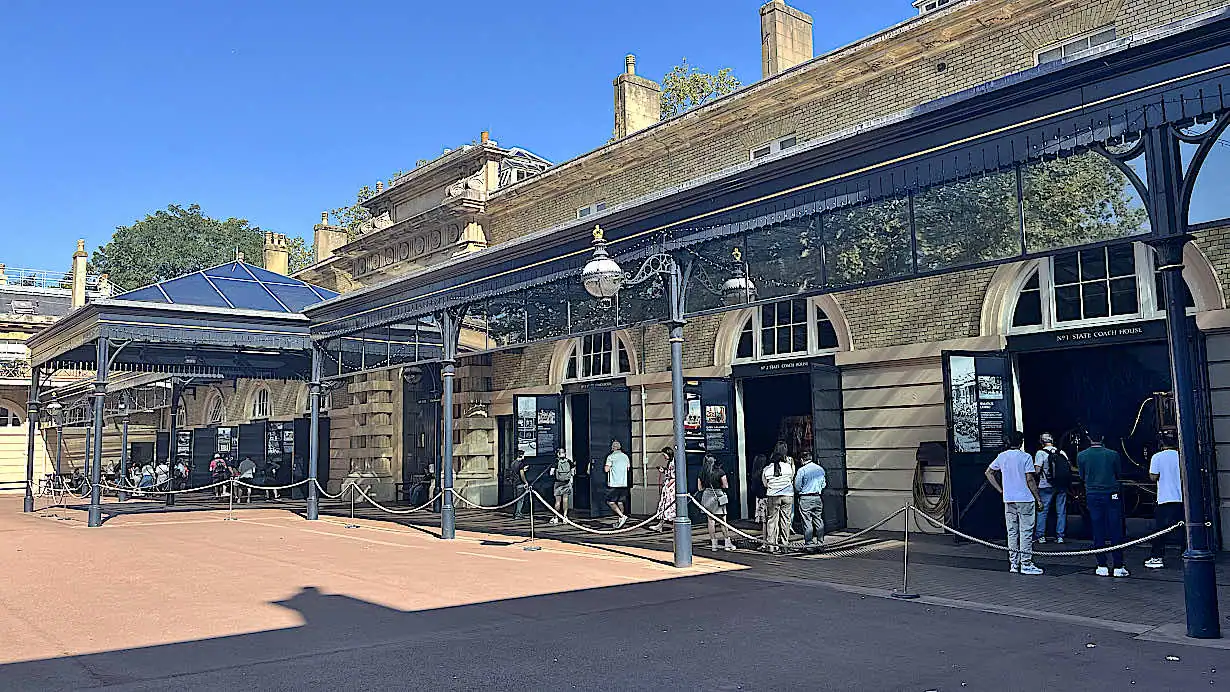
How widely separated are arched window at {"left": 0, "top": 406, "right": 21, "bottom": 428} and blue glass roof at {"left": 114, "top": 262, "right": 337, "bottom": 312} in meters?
27.5

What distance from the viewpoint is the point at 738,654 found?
272 inches

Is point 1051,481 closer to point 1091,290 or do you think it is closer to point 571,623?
point 1091,290

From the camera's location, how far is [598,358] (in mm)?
21828

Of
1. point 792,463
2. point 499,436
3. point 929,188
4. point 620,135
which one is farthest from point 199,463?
point 929,188

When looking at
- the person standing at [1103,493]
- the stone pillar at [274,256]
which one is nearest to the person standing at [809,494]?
the person standing at [1103,493]

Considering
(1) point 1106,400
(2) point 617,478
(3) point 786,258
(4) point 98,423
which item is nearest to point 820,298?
(2) point 617,478

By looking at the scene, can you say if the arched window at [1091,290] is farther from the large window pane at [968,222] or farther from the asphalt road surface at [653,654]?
the asphalt road surface at [653,654]

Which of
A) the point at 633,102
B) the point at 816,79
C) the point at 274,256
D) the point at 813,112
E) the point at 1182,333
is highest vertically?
the point at 633,102

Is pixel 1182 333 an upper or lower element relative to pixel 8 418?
lower

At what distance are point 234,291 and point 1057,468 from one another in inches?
669

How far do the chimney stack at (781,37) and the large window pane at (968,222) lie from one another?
31.4ft

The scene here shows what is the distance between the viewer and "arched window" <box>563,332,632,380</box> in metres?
21.1

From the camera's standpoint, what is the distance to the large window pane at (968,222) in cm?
912

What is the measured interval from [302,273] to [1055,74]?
3021cm
